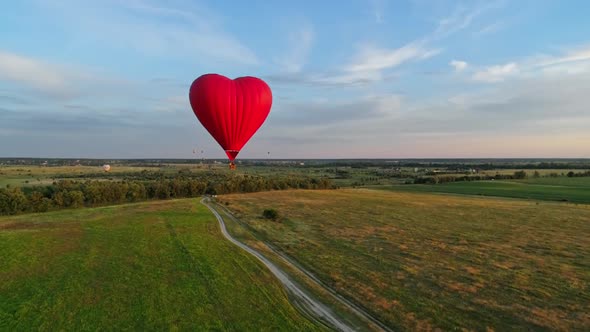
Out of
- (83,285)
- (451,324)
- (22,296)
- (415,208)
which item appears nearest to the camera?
(451,324)

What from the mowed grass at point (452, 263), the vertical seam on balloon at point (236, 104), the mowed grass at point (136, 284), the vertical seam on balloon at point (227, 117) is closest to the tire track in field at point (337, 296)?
the mowed grass at point (452, 263)

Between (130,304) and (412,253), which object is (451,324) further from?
(130,304)

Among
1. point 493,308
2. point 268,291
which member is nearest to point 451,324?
point 493,308

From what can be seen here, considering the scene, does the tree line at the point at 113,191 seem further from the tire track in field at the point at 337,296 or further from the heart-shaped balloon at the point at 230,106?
the tire track in field at the point at 337,296

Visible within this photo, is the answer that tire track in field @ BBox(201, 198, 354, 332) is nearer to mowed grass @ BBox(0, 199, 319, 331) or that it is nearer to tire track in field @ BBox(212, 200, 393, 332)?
mowed grass @ BBox(0, 199, 319, 331)

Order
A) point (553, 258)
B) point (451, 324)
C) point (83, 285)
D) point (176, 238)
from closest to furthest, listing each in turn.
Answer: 1. point (451, 324)
2. point (83, 285)
3. point (553, 258)
4. point (176, 238)

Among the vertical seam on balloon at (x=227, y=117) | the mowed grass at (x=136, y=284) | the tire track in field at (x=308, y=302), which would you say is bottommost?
the mowed grass at (x=136, y=284)
